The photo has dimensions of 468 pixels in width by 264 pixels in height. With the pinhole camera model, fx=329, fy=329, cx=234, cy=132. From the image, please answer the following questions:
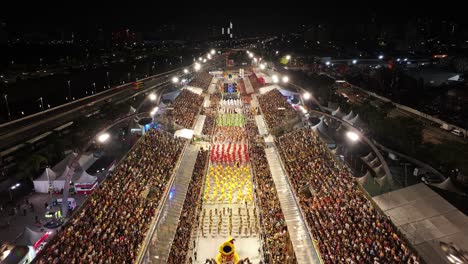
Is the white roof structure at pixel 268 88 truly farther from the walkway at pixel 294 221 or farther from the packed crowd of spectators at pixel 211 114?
the walkway at pixel 294 221

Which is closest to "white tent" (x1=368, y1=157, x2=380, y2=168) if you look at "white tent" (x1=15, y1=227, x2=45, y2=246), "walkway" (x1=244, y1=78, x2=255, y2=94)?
"white tent" (x1=15, y1=227, x2=45, y2=246)

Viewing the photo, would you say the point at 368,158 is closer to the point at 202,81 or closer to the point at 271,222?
the point at 271,222

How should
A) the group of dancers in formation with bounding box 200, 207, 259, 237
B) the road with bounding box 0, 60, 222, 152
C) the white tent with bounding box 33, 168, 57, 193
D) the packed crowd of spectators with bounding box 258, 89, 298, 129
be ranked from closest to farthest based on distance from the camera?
the group of dancers in formation with bounding box 200, 207, 259, 237, the white tent with bounding box 33, 168, 57, 193, the road with bounding box 0, 60, 222, 152, the packed crowd of spectators with bounding box 258, 89, 298, 129

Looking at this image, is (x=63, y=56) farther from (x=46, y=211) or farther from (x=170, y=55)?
(x=46, y=211)

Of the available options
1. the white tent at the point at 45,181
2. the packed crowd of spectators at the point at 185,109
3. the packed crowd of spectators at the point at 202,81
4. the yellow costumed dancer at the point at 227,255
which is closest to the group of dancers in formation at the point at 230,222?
the yellow costumed dancer at the point at 227,255

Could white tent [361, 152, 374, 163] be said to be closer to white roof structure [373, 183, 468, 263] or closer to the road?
white roof structure [373, 183, 468, 263]

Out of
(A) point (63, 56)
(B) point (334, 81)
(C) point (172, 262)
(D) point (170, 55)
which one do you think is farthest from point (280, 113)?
(D) point (170, 55)

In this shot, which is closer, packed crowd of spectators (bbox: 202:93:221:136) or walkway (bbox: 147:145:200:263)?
walkway (bbox: 147:145:200:263)

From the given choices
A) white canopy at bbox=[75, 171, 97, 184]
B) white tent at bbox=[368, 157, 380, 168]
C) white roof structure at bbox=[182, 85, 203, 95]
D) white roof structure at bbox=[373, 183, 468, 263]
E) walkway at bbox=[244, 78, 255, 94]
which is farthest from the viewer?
walkway at bbox=[244, 78, 255, 94]
